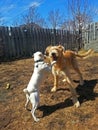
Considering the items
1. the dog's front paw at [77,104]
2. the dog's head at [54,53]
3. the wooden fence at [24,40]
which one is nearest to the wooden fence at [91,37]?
the wooden fence at [24,40]

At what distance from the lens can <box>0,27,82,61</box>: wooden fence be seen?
12.1 metres

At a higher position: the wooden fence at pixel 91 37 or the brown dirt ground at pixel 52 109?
the wooden fence at pixel 91 37

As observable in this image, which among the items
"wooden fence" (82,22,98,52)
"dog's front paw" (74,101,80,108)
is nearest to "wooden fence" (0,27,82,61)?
"wooden fence" (82,22,98,52)

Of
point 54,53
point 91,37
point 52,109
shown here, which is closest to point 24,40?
point 91,37

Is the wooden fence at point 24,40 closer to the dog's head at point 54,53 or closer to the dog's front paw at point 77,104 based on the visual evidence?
the dog's head at point 54,53

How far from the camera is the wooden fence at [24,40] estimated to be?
12070 mm

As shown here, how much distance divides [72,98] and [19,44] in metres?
8.31

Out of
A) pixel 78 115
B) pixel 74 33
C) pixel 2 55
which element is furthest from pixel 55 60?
pixel 74 33

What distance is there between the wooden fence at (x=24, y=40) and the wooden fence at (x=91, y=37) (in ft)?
5.92

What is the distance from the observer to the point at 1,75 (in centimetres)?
768

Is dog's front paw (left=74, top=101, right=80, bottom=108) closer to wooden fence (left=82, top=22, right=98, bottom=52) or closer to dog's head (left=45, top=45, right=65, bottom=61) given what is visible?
dog's head (left=45, top=45, right=65, bottom=61)

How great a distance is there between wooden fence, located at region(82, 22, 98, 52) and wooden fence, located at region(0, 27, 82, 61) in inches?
71.0

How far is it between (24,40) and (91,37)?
4.73 metres

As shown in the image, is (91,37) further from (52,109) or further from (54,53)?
(52,109)
